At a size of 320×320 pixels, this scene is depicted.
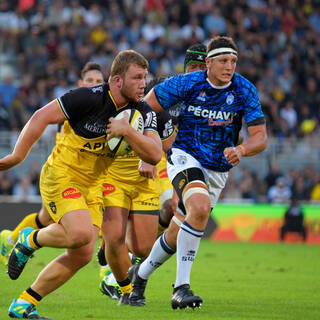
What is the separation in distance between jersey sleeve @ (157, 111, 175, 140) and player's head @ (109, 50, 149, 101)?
2.34m

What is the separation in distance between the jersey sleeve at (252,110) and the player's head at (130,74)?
1.58m

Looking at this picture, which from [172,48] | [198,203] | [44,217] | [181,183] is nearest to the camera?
[198,203]

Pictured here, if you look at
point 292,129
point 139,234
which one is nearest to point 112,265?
point 139,234

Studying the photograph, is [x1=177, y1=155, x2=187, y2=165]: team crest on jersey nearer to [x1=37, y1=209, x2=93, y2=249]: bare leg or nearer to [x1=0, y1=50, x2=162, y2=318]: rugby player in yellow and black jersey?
[x1=0, y1=50, x2=162, y2=318]: rugby player in yellow and black jersey

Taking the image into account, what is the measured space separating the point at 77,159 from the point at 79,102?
0.54 m

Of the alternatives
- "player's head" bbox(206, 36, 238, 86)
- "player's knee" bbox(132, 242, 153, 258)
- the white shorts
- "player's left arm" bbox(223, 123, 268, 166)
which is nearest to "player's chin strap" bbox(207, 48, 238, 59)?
"player's head" bbox(206, 36, 238, 86)

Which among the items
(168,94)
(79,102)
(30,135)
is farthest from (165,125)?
(30,135)

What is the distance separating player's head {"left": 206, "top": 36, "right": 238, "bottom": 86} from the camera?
315 inches

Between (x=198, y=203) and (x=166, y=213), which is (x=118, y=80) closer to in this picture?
(x=198, y=203)

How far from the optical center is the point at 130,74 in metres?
6.74

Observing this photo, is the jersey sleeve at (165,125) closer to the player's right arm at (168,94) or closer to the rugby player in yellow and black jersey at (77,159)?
the player's right arm at (168,94)

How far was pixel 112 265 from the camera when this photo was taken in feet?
25.2

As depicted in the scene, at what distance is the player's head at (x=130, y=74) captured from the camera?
6.72m

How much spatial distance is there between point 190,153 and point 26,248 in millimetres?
2055
